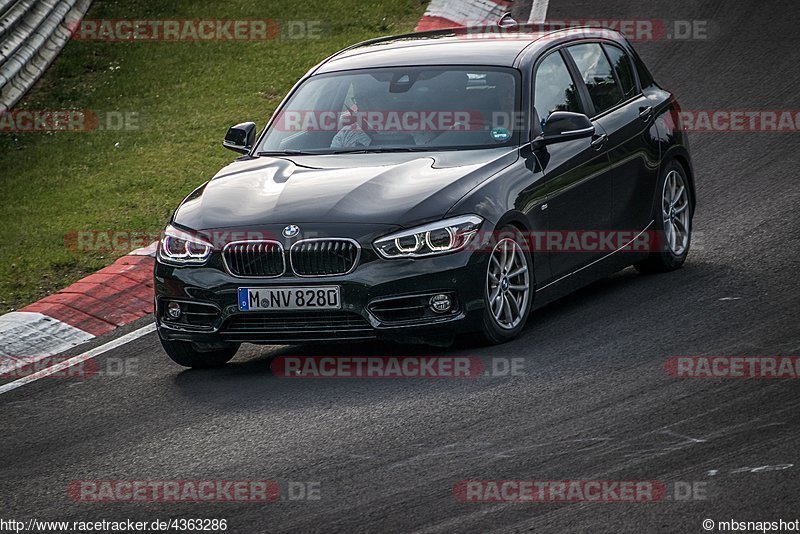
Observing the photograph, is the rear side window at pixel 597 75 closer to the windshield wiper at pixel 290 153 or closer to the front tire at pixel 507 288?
the front tire at pixel 507 288

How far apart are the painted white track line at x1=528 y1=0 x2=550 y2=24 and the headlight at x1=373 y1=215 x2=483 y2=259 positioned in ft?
34.8

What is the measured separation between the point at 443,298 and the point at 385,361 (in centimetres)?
59

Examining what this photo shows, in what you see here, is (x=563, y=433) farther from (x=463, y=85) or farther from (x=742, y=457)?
(x=463, y=85)

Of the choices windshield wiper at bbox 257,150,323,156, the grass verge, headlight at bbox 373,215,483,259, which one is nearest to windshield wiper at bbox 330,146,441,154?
windshield wiper at bbox 257,150,323,156

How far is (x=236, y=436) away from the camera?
282 inches

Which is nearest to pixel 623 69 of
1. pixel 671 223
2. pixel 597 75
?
pixel 597 75

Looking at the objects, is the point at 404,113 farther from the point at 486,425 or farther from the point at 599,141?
the point at 486,425

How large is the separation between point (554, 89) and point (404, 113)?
109 centimetres

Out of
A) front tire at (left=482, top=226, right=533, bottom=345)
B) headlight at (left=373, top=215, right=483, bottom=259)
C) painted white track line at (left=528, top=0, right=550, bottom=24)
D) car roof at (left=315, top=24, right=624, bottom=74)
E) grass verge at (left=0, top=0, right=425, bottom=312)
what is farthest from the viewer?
painted white track line at (left=528, top=0, right=550, bottom=24)

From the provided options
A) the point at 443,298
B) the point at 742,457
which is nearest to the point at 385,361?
the point at 443,298

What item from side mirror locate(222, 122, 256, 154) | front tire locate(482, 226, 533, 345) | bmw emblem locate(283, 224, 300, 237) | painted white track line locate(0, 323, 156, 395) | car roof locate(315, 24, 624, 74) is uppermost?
car roof locate(315, 24, 624, 74)

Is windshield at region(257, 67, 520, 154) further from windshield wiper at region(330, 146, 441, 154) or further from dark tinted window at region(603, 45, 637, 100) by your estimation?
dark tinted window at region(603, 45, 637, 100)

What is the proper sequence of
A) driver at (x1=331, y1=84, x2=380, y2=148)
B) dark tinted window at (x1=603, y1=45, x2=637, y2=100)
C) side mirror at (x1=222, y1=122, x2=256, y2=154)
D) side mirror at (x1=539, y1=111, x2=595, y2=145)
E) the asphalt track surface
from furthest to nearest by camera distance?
dark tinted window at (x1=603, y1=45, x2=637, y2=100) < side mirror at (x1=222, y1=122, x2=256, y2=154) < driver at (x1=331, y1=84, x2=380, y2=148) < side mirror at (x1=539, y1=111, x2=595, y2=145) < the asphalt track surface

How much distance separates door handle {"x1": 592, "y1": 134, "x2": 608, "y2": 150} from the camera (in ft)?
31.4
